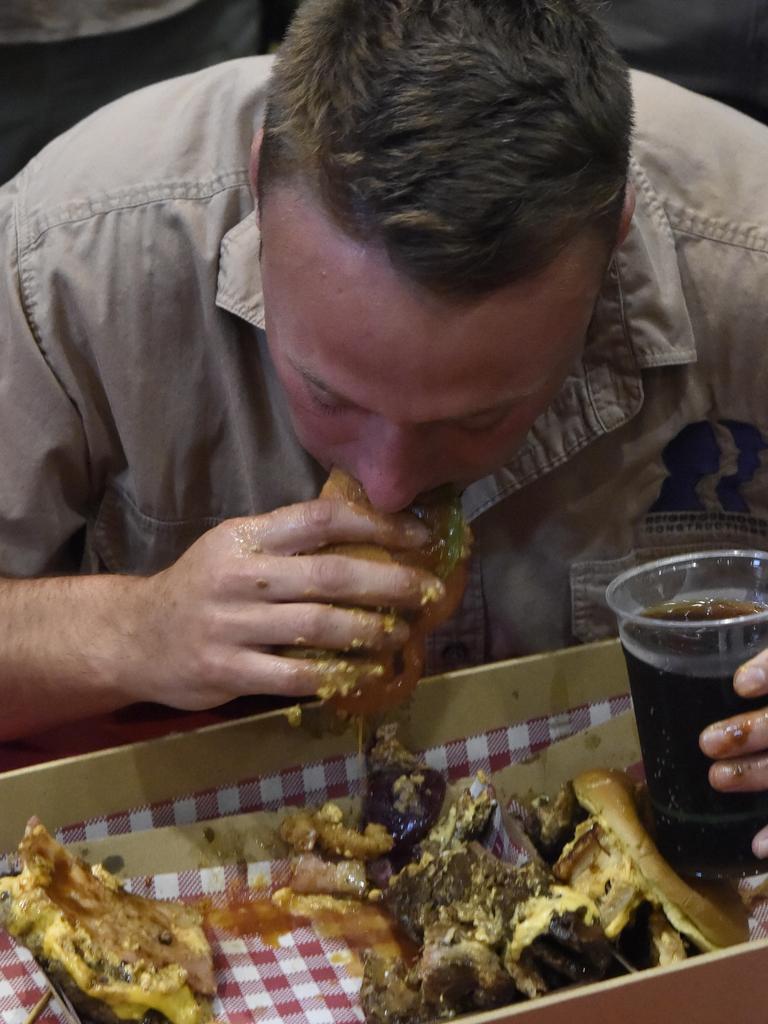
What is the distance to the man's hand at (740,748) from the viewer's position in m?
1.40

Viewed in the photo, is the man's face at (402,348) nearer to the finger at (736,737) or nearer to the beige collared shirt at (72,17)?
the finger at (736,737)

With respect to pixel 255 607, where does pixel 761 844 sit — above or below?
below

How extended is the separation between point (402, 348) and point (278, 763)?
0.64m

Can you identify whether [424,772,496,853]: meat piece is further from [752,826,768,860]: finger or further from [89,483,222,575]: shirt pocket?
[89,483,222,575]: shirt pocket

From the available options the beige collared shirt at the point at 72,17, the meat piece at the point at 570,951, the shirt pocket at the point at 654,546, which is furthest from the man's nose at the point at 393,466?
the beige collared shirt at the point at 72,17

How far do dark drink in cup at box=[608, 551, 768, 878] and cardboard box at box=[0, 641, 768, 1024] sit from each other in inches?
6.7

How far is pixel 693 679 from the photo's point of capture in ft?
4.64

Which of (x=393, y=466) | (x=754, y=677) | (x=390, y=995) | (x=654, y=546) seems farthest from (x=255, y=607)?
(x=654, y=546)

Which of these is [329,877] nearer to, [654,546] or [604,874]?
[604,874]

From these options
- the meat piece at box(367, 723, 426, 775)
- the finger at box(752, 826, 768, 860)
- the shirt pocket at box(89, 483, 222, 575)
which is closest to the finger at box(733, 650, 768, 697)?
the finger at box(752, 826, 768, 860)

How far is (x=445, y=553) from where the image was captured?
5.23 ft

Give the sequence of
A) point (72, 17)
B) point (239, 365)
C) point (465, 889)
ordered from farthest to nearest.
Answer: point (72, 17), point (239, 365), point (465, 889)

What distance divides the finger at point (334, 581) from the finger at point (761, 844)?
0.43 meters

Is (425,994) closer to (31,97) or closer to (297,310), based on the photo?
(297,310)
